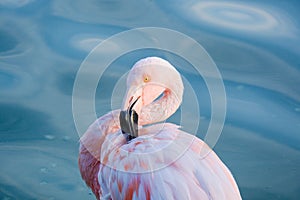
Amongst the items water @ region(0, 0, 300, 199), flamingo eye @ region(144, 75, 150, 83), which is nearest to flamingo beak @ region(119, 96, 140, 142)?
flamingo eye @ region(144, 75, 150, 83)

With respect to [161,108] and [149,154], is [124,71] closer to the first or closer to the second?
[161,108]

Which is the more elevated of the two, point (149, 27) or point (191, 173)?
point (149, 27)

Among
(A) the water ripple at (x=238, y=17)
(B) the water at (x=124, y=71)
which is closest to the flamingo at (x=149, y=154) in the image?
(B) the water at (x=124, y=71)

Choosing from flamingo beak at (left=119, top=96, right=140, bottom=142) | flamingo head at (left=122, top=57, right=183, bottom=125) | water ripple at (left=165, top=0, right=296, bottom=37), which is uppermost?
Result: water ripple at (left=165, top=0, right=296, bottom=37)

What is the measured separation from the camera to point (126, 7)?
5047 millimetres

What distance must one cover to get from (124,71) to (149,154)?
1.66 metres

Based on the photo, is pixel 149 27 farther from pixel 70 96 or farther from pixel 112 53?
pixel 70 96

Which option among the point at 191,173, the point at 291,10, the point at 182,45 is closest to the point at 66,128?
the point at 182,45

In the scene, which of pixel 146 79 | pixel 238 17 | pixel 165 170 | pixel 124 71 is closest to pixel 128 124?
pixel 146 79

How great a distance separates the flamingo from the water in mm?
526

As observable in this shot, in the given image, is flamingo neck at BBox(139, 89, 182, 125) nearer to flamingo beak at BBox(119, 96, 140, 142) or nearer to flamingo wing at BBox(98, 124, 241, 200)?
flamingo beak at BBox(119, 96, 140, 142)

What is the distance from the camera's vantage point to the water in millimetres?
3793

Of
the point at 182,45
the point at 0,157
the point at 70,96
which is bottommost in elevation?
the point at 0,157

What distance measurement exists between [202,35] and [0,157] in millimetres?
1642
